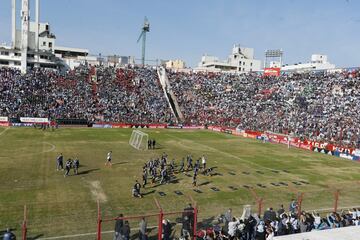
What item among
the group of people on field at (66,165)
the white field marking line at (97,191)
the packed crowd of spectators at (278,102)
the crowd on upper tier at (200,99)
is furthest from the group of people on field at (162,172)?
the packed crowd of spectators at (278,102)

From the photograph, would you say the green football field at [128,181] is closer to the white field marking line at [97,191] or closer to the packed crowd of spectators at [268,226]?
the white field marking line at [97,191]

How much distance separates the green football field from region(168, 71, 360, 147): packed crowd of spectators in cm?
1220

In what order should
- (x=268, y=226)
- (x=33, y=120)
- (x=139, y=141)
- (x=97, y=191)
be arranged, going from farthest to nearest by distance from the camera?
(x=33, y=120) → (x=139, y=141) → (x=97, y=191) → (x=268, y=226)

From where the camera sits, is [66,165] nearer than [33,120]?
Yes

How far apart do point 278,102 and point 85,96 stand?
43.6m

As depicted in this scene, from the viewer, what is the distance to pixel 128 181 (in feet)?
103

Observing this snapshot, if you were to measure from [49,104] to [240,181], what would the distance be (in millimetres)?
52481

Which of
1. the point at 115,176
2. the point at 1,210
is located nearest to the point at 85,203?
the point at 1,210

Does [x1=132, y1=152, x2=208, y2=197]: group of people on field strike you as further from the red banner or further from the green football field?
the red banner

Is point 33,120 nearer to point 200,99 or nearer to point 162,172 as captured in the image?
point 200,99

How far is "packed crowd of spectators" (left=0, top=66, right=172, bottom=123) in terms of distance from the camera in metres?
72.2

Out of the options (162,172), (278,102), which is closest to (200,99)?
(278,102)

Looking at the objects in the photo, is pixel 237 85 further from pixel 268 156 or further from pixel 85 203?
pixel 85 203

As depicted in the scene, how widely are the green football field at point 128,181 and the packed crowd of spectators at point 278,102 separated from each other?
12200mm
